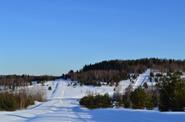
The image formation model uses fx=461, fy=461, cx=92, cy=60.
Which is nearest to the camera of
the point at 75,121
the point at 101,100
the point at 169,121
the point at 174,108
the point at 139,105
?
the point at 169,121

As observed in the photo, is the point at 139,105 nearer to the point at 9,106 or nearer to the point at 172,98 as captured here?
the point at 172,98

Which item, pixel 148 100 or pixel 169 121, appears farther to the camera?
pixel 148 100

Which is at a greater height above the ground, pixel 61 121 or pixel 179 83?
pixel 179 83

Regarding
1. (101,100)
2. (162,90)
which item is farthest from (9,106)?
(162,90)

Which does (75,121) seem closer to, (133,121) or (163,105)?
(133,121)

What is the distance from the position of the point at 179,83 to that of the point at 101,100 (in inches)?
2944

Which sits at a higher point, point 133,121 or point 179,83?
point 179,83

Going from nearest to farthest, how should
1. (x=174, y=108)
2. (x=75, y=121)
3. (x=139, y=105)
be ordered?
1. (x=75, y=121)
2. (x=174, y=108)
3. (x=139, y=105)

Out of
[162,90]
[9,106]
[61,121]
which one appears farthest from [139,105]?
[9,106]

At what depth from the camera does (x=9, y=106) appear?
416 ft

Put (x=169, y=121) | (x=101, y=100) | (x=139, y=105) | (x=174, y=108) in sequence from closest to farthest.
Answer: (x=169, y=121) → (x=174, y=108) → (x=139, y=105) → (x=101, y=100)

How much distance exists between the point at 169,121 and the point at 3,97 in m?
107

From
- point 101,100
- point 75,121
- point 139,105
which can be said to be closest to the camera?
point 75,121

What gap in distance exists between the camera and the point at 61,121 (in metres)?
32.4
